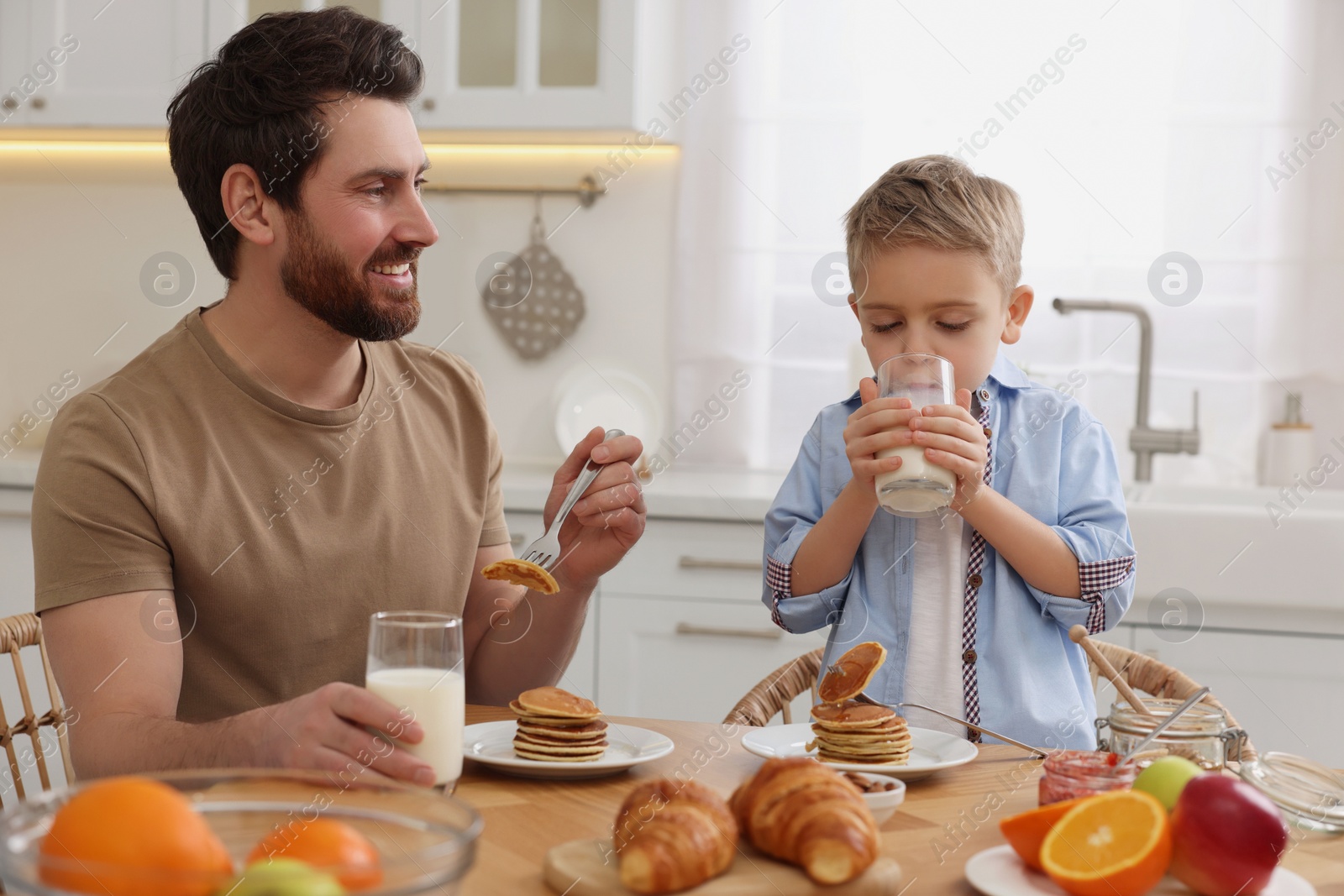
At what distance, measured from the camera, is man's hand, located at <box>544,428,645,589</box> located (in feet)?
4.15

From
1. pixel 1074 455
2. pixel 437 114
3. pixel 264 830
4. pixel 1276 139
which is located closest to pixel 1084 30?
pixel 1276 139

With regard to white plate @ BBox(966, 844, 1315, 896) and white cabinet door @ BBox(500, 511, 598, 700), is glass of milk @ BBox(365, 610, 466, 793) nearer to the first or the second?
white plate @ BBox(966, 844, 1315, 896)

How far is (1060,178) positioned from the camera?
2848mm

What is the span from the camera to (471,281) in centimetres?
316

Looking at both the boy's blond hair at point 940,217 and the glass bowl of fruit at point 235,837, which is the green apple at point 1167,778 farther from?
the boy's blond hair at point 940,217

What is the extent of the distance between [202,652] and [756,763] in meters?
0.63

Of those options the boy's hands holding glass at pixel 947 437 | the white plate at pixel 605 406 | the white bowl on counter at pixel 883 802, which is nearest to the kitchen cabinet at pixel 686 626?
the white plate at pixel 605 406

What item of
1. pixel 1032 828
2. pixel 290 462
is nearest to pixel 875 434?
pixel 1032 828

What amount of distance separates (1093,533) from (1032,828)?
0.63m

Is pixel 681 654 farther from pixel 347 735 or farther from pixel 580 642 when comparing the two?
pixel 347 735

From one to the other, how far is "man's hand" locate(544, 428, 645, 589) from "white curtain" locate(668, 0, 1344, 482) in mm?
1626

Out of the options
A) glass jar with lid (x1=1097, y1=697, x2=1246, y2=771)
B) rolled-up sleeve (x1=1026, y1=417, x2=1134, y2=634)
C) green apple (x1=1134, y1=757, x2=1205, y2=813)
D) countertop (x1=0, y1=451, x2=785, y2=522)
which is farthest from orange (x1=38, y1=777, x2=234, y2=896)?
countertop (x1=0, y1=451, x2=785, y2=522)

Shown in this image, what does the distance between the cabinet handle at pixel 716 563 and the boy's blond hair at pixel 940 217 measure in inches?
39.4

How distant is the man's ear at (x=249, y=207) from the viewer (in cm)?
146
